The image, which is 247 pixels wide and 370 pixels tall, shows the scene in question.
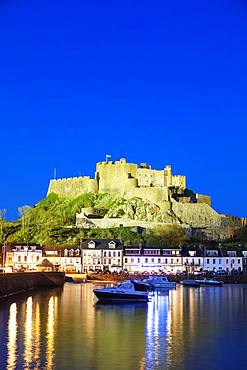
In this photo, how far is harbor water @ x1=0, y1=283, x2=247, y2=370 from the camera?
16484mm

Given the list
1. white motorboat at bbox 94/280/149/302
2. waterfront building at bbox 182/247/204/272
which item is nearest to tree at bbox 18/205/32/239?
waterfront building at bbox 182/247/204/272

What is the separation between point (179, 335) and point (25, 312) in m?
8.35

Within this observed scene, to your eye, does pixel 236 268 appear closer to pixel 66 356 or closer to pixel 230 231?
pixel 230 231

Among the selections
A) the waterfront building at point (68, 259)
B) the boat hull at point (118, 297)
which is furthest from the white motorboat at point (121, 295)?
the waterfront building at point (68, 259)

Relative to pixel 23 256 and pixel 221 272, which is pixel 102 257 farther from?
pixel 221 272

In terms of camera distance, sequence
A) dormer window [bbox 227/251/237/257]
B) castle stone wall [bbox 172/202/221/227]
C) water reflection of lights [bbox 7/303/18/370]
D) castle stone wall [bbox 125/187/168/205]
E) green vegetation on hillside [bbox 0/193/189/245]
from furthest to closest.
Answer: castle stone wall [bbox 172/202/221/227]
castle stone wall [bbox 125/187/168/205]
green vegetation on hillside [bbox 0/193/189/245]
dormer window [bbox 227/251/237/257]
water reflection of lights [bbox 7/303/18/370]

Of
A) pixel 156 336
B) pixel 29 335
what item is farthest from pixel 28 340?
pixel 156 336

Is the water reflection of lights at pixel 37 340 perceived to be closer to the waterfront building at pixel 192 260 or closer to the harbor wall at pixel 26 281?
the harbor wall at pixel 26 281

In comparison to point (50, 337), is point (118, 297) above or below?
above

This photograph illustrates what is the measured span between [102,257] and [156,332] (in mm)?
49173

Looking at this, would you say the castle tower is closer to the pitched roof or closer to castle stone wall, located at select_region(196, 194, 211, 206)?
castle stone wall, located at select_region(196, 194, 211, 206)

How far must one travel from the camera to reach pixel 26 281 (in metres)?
43.1

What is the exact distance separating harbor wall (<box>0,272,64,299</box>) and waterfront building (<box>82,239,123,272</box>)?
732 inches

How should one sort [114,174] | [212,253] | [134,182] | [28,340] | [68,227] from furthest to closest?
[114,174]
[134,182]
[68,227]
[212,253]
[28,340]
